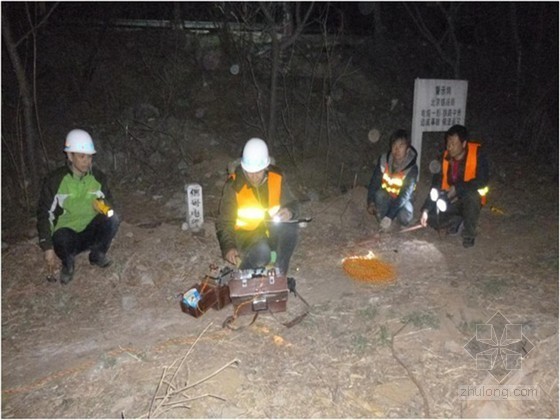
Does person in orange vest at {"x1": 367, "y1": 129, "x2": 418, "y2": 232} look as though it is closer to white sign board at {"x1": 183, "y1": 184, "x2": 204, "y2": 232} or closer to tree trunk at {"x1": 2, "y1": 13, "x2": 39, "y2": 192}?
white sign board at {"x1": 183, "y1": 184, "x2": 204, "y2": 232}

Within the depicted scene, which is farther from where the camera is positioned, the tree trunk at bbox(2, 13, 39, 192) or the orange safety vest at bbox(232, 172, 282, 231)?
the tree trunk at bbox(2, 13, 39, 192)

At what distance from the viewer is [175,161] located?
331 inches

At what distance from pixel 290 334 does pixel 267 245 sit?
1.02 metres

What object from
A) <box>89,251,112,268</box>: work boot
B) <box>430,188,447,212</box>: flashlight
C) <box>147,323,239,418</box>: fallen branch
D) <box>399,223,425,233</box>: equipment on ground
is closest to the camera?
<box>147,323,239,418</box>: fallen branch

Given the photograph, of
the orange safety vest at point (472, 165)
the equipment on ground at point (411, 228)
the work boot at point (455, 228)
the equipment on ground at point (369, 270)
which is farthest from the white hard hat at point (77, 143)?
the work boot at point (455, 228)

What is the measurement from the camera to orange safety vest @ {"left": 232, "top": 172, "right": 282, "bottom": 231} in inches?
168

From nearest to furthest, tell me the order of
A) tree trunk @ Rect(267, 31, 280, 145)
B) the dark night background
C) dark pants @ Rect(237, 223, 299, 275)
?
1. dark pants @ Rect(237, 223, 299, 275)
2. tree trunk @ Rect(267, 31, 280, 145)
3. the dark night background

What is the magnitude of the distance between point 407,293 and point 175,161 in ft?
18.3

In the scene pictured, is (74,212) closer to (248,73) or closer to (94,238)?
(94,238)

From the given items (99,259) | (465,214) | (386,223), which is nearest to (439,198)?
(465,214)

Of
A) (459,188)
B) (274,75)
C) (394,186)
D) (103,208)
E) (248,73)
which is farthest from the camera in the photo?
(248,73)

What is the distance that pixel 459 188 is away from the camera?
18.8 ft

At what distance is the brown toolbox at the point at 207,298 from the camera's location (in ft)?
12.7

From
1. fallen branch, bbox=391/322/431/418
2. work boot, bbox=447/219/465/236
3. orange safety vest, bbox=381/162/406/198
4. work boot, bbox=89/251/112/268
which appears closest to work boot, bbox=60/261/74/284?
work boot, bbox=89/251/112/268
